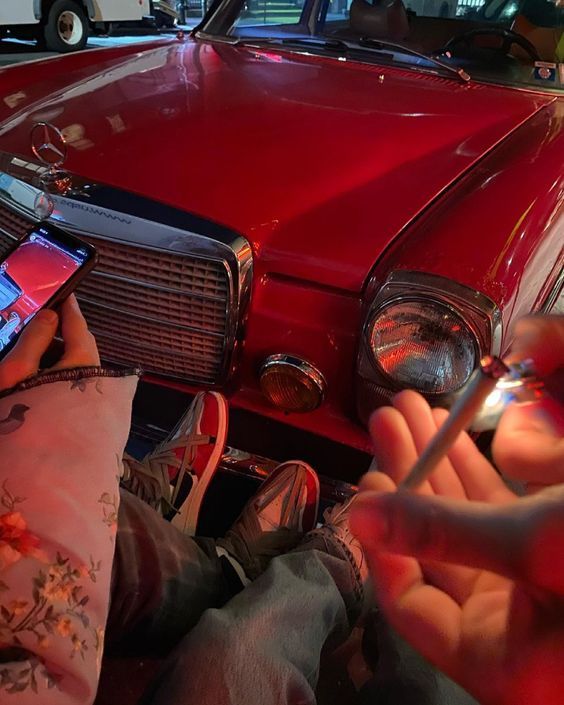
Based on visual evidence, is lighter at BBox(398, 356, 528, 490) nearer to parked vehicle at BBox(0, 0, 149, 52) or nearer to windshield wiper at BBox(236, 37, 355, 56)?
windshield wiper at BBox(236, 37, 355, 56)

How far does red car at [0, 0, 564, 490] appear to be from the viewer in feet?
4.81

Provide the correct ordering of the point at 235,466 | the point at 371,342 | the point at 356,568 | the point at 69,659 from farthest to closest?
the point at 235,466 < the point at 356,568 < the point at 371,342 < the point at 69,659

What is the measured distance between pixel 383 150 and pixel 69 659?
5.02ft

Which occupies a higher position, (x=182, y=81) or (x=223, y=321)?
(x=182, y=81)

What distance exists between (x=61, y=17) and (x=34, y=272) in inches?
350

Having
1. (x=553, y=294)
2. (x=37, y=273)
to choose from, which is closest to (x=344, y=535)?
(x=37, y=273)

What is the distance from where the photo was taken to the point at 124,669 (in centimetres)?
165

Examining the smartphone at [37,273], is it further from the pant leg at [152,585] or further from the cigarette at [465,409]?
the cigarette at [465,409]

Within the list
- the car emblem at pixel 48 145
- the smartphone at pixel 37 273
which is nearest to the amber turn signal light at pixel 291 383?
the smartphone at pixel 37 273

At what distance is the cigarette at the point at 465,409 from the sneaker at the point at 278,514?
1159mm

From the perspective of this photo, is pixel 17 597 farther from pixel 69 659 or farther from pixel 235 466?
pixel 235 466

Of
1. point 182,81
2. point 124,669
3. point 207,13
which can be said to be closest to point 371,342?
point 124,669

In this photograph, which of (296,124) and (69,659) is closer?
(69,659)

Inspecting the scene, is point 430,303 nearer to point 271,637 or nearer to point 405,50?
point 271,637
